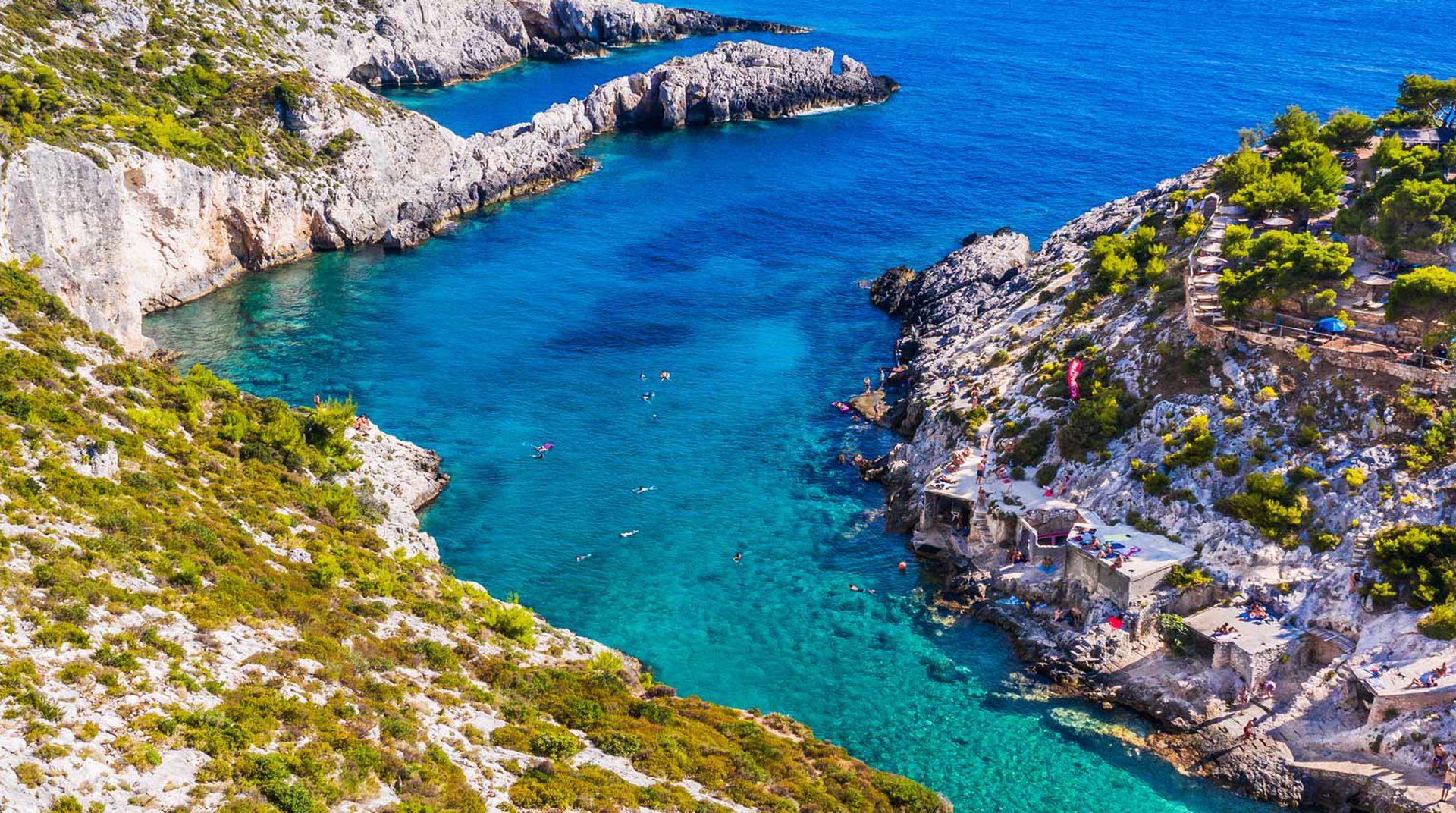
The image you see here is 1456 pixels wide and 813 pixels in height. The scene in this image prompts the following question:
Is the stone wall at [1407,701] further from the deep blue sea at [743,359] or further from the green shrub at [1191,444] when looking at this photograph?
the green shrub at [1191,444]

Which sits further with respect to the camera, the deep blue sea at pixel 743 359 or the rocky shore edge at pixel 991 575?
Result: the deep blue sea at pixel 743 359

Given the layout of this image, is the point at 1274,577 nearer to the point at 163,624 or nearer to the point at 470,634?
the point at 470,634

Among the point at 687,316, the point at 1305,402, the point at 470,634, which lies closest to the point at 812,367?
the point at 687,316

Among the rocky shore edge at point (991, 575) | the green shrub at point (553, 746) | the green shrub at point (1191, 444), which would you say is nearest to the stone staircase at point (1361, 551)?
the green shrub at point (1191, 444)

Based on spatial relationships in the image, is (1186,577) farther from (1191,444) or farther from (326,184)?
(326,184)

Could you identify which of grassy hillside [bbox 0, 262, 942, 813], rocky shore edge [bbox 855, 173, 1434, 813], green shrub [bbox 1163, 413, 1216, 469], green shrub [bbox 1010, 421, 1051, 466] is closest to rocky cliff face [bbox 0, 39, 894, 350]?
grassy hillside [bbox 0, 262, 942, 813]

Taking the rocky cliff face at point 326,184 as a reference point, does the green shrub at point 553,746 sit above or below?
below

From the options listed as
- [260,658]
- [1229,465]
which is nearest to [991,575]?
[1229,465]

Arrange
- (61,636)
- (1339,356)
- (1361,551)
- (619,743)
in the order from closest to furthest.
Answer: (61,636)
(619,743)
(1361,551)
(1339,356)
